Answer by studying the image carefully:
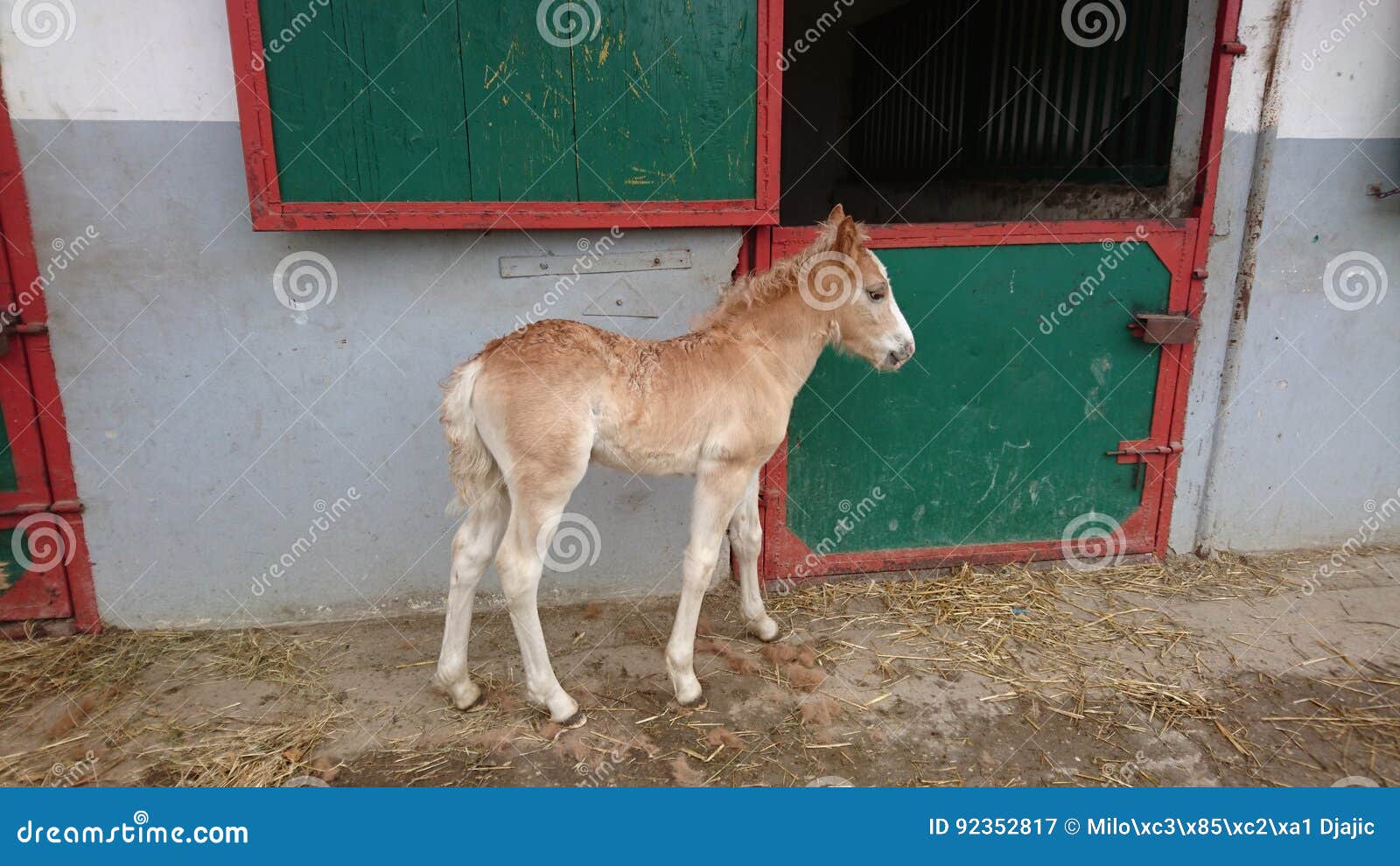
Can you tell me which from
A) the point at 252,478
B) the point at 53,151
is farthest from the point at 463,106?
the point at 252,478

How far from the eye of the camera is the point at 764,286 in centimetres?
340

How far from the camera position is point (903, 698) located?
11.1 ft

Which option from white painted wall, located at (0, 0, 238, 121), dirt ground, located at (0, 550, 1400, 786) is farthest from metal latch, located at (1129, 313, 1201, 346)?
white painted wall, located at (0, 0, 238, 121)

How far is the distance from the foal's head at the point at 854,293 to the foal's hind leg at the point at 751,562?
2.78ft

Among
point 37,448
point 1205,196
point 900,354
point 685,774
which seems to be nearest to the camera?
point 685,774

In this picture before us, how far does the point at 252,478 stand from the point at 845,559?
3.05 meters

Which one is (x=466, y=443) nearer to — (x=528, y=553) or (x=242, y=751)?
(x=528, y=553)

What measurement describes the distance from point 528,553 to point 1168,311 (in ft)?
11.9

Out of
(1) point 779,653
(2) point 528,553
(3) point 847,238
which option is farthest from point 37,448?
(3) point 847,238

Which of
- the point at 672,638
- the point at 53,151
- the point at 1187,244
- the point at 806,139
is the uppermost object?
the point at 806,139

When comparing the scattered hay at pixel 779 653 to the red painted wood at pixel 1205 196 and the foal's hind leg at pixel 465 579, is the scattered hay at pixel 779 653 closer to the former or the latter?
the foal's hind leg at pixel 465 579

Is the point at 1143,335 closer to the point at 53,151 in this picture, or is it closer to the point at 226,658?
the point at 226,658

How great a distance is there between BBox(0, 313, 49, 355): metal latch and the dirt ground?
1.38 metres

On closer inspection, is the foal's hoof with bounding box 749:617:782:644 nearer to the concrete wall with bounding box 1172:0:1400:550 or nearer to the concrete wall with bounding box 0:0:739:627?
the concrete wall with bounding box 0:0:739:627
